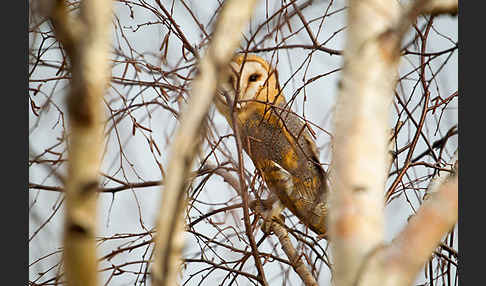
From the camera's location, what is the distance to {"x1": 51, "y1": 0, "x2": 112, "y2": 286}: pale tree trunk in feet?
1.02

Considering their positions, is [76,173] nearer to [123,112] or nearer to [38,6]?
[38,6]

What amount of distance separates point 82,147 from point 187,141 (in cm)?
6

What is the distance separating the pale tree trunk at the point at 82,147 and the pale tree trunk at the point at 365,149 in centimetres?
16

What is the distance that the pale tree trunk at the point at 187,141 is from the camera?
331 millimetres

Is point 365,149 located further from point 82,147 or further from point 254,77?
point 254,77

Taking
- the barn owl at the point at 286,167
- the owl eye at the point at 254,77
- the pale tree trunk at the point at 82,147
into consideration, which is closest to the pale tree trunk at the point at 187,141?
the pale tree trunk at the point at 82,147

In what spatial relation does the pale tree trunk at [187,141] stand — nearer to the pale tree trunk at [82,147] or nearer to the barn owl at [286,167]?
the pale tree trunk at [82,147]

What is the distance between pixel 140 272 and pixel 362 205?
2.09 feet

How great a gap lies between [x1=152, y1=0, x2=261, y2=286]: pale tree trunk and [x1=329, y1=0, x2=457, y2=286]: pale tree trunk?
0.10 meters

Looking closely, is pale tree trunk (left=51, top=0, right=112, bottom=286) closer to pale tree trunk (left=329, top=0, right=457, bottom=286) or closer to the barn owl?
pale tree trunk (left=329, top=0, right=457, bottom=286)

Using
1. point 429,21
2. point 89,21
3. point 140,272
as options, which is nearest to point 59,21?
point 89,21

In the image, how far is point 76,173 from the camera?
31 cm

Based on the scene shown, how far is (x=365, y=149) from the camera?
396mm

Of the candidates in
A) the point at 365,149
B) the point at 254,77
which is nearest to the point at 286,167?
the point at 254,77
